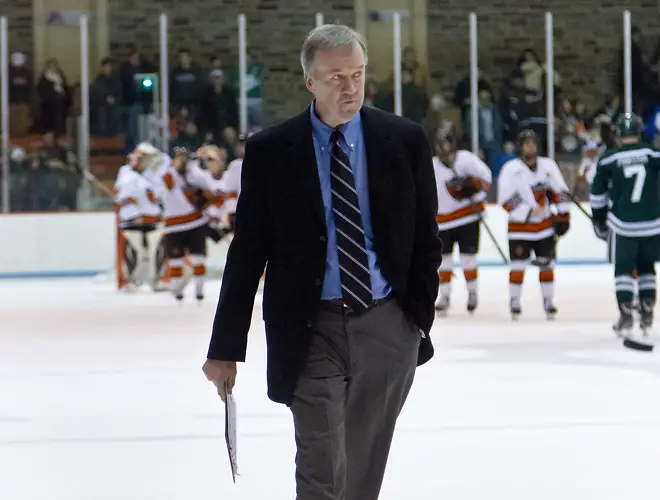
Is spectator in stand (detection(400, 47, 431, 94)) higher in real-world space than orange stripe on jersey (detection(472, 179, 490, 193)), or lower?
higher

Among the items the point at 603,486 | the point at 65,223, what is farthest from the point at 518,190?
the point at 65,223

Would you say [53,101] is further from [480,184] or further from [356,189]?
[356,189]

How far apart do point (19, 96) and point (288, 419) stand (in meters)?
11.1

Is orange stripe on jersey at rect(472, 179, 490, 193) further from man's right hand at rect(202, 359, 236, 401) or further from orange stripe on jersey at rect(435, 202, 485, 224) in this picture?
man's right hand at rect(202, 359, 236, 401)

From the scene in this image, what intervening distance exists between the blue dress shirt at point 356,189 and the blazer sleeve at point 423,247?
0.06 metres

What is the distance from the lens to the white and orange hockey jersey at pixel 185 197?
1147cm

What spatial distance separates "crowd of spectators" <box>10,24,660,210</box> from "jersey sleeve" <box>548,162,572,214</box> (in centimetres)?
589

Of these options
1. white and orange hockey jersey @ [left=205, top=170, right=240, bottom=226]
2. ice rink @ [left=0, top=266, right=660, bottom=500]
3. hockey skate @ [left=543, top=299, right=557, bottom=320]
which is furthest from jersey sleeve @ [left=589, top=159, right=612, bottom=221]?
white and orange hockey jersey @ [left=205, top=170, right=240, bottom=226]

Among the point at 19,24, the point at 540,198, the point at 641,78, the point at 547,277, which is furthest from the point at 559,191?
the point at 19,24

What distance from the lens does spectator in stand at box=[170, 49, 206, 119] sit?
15.8 m

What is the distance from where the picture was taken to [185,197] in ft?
37.6

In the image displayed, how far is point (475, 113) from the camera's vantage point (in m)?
16.0

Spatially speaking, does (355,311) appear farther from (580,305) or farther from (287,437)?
(580,305)

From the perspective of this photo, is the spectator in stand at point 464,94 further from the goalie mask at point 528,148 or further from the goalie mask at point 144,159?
the goalie mask at point 528,148
